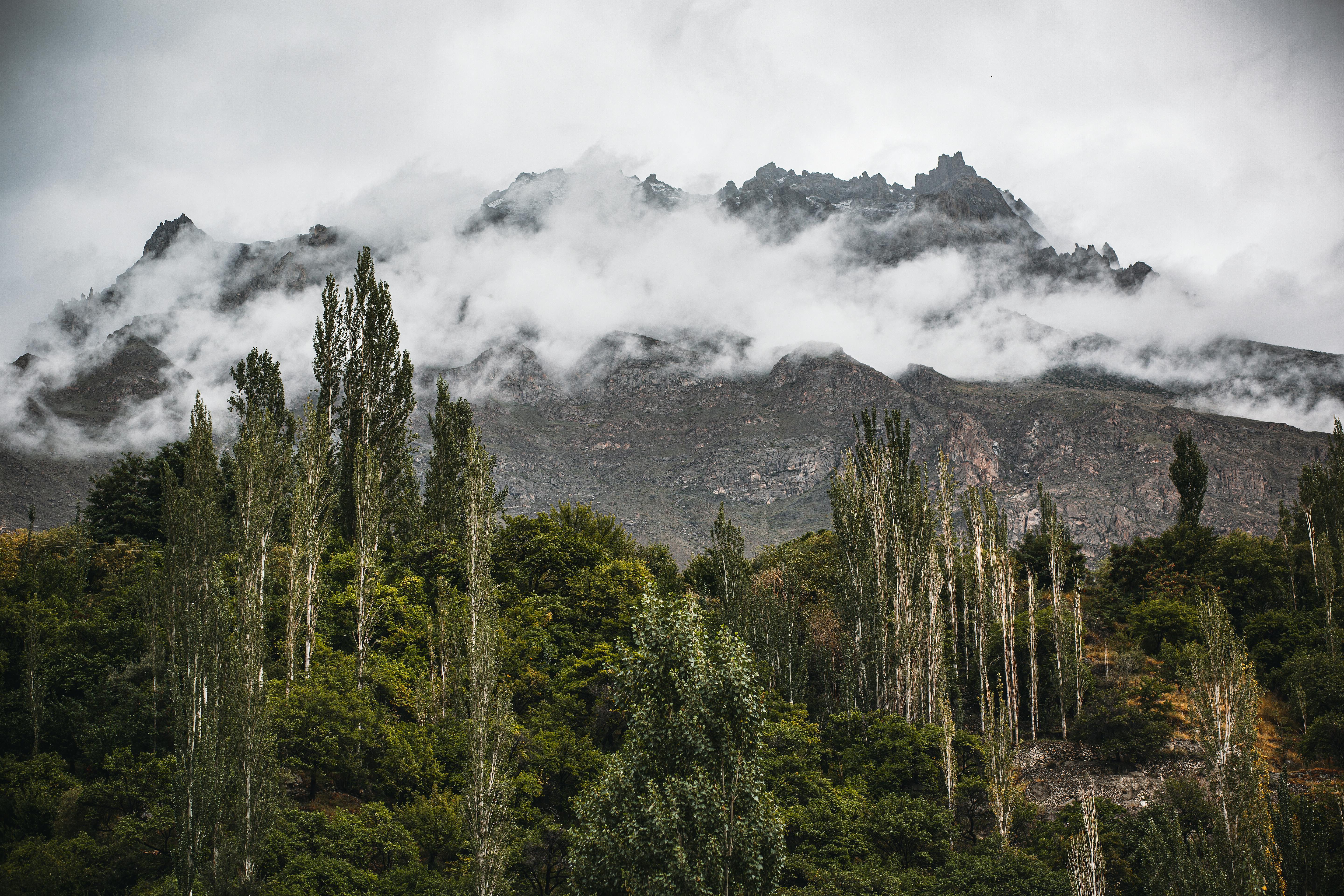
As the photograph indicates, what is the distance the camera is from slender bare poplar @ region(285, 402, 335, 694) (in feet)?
79.5

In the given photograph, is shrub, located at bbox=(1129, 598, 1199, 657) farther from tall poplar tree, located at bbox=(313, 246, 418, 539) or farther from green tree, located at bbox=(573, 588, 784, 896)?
tall poplar tree, located at bbox=(313, 246, 418, 539)

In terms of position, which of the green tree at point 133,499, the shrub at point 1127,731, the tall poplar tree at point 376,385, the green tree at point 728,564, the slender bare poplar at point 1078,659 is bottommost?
the shrub at point 1127,731

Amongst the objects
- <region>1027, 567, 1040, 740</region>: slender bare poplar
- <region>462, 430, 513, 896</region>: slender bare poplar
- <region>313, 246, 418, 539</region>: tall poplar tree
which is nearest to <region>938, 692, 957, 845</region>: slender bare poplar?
<region>1027, 567, 1040, 740</region>: slender bare poplar

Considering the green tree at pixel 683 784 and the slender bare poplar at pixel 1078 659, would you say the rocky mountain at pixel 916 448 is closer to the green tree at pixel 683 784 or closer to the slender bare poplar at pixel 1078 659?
the slender bare poplar at pixel 1078 659

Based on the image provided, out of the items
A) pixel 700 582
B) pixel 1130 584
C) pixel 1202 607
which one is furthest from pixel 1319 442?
pixel 1202 607

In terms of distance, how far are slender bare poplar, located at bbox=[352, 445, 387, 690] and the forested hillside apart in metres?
0.13

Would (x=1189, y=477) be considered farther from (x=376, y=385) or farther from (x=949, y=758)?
(x=376, y=385)

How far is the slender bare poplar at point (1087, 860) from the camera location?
16078 millimetres

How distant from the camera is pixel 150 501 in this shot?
36.7 meters

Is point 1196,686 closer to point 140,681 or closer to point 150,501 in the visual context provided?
point 140,681

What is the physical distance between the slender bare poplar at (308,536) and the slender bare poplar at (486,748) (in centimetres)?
603

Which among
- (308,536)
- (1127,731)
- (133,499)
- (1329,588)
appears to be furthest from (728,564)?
(133,499)

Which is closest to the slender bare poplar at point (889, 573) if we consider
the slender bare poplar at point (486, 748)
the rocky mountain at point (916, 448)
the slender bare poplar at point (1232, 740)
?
the slender bare poplar at point (1232, 740)

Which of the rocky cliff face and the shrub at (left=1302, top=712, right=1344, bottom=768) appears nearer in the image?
the shrub at (left=1302, top=712, right=1344, bottom=768)
